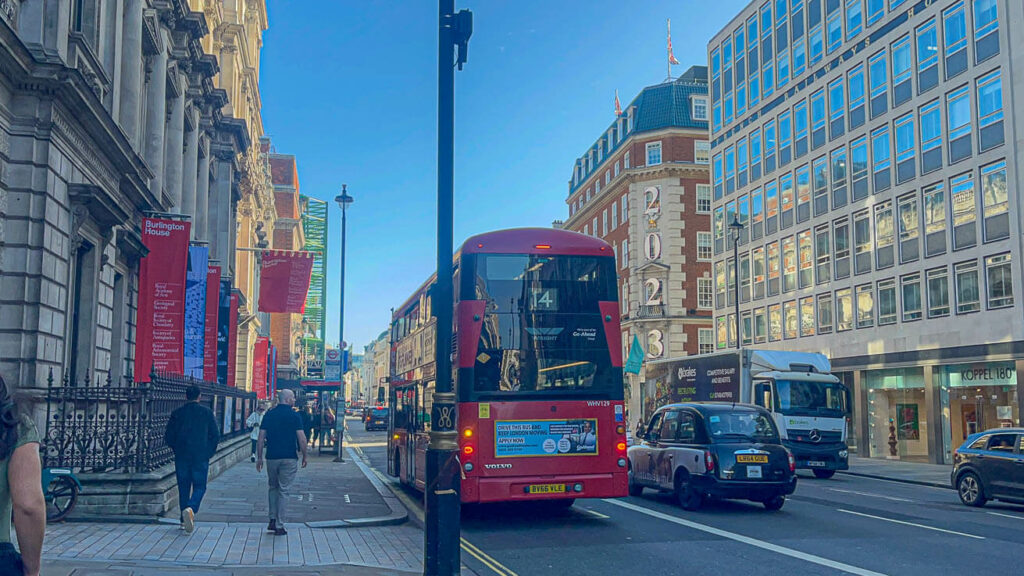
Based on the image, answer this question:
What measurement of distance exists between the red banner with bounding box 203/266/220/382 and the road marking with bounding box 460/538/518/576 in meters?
16.4

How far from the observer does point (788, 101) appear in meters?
41.4

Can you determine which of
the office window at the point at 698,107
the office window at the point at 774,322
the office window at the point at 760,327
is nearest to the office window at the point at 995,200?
the office window at the point at 774,322

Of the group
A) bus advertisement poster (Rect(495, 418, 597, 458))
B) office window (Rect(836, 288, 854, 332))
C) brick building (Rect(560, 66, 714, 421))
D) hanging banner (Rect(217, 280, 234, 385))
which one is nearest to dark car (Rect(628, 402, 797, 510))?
bus advertisement poster (Rect(495, 418, 597, 458))

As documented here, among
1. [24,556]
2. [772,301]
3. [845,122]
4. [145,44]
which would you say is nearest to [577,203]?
[772,301]

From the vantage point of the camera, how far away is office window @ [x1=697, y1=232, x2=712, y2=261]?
197 ft

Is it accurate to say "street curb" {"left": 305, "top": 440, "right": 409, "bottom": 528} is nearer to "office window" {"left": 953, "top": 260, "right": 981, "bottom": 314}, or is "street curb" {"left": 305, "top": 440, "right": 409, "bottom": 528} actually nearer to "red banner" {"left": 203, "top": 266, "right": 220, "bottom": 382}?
"red banner" {"left": 203, "top": 266, "right": 220, "bottom": 382}

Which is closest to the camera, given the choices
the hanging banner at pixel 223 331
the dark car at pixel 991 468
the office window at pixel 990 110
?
the dark car at pixel 991 468

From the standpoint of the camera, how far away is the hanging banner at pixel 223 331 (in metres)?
30.0

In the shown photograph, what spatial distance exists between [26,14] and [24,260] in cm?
386

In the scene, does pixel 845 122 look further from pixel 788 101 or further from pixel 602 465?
pixel 602 465

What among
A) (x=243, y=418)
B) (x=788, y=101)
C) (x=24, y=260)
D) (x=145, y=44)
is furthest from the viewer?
(x=788, y=101)

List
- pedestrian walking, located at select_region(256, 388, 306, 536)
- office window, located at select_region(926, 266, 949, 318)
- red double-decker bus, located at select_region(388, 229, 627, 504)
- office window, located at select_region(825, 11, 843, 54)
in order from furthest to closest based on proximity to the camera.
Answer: office window, located at select_region(825, 11, 843, 54) < office window, located at select_region(926, 266, 949, 318) < red double-decker bus, located at select_region(388, 229, 627, 504) < pedestrian walking, located at select_region(256, 388, 306, 536)

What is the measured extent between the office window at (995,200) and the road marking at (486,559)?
23259mm

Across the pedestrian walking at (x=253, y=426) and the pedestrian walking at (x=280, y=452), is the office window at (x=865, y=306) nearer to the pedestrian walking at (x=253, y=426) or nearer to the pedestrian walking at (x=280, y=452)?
the pedestrian walking at (x=253, y=426)
